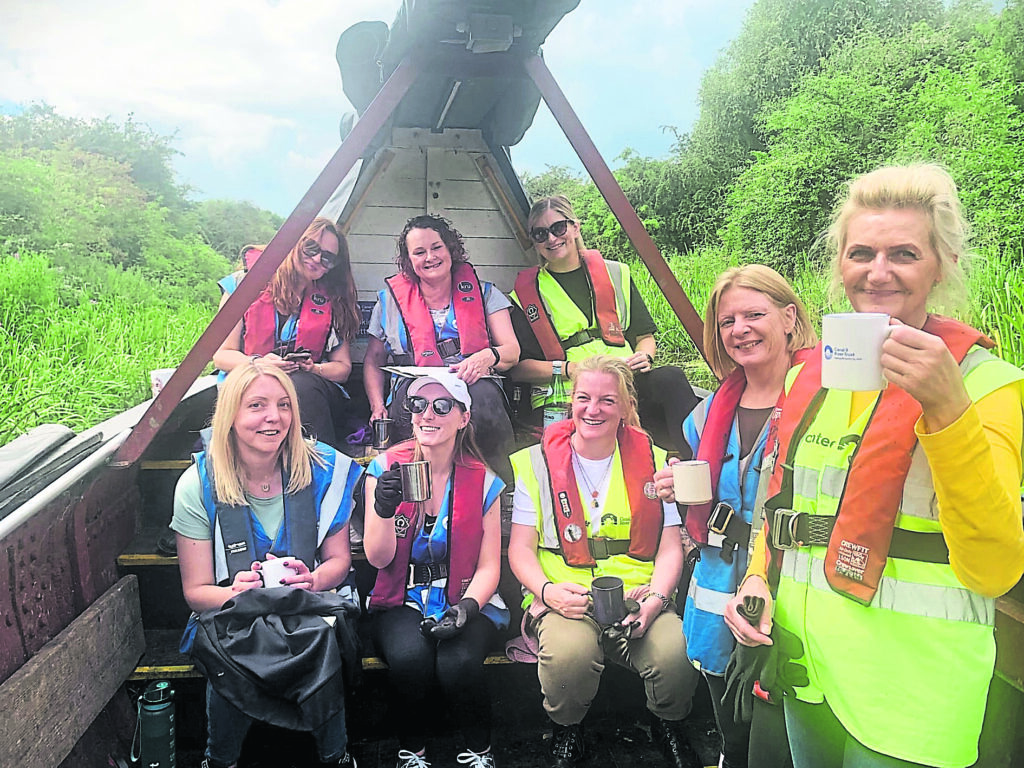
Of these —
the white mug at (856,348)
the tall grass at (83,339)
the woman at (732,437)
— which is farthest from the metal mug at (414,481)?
the tall grass at (83,339)

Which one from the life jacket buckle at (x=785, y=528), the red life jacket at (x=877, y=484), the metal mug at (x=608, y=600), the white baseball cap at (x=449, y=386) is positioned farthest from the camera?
the white baseball cap at (x=449, y=386)

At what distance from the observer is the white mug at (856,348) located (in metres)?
1.05

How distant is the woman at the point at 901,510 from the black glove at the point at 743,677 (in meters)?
0.06

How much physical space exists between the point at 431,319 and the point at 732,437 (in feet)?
3.38

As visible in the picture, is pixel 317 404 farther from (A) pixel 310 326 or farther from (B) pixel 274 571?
(B) pixel 274 571

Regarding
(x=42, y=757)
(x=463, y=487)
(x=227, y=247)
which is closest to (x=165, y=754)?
(x=42, y=757)

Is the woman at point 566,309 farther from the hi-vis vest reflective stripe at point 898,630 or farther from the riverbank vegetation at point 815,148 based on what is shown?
the hi-vis vest reflective stripe at point 898,630

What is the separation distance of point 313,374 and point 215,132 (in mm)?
1318

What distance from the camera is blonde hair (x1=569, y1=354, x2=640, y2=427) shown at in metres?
1.80

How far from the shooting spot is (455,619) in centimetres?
179

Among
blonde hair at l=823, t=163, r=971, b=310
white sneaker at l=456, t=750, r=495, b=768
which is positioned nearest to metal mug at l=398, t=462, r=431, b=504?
white sneaker at l=456, t=750, r=495, b=768

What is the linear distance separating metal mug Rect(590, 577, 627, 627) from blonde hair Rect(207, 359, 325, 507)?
0.76 metres

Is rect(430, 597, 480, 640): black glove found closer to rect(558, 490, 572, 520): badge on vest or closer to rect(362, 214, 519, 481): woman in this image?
rect(558, 490, 572, 520): badge on vest

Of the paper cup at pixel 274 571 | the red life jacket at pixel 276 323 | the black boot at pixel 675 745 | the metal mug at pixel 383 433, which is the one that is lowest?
the black boot at pixel 675 745
